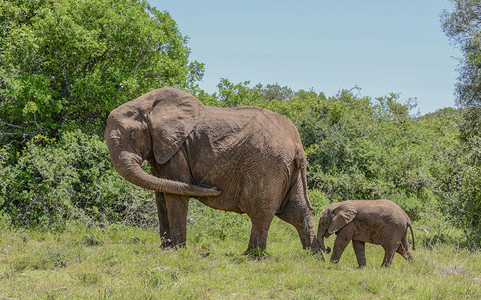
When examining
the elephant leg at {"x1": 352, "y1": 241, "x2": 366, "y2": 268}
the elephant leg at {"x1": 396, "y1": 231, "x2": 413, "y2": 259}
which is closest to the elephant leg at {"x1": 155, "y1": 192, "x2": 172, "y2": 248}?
the elephant leg at {"x1": 352, "y1": 241, "x2": 366, "y2": 268}

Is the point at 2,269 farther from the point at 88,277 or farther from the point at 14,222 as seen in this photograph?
the point at 14,222

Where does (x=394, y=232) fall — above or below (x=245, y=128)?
below

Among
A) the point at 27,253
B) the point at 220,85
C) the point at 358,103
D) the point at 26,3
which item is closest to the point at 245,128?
the point at 27,253

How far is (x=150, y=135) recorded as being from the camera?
28.0ft

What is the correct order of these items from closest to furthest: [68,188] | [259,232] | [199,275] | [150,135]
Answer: [199,275] < [150,135] < [259,232] < [68,188]

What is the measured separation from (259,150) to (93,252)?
3553 millimetres

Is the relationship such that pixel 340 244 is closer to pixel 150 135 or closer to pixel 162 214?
pixel 162 214

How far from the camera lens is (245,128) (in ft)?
28.6

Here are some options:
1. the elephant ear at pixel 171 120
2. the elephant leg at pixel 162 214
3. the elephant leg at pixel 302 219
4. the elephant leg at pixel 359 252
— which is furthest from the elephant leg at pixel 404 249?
the elephant ear at pixel 171 120

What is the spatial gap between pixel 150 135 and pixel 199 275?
2921mm

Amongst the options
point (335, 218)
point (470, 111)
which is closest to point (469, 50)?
point (470, 111)

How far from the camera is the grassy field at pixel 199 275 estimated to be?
621 cm

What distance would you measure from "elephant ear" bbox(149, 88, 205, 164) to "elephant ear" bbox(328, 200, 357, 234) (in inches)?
135

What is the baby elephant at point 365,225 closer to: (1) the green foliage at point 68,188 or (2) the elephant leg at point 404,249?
(2) the elephant leg at point 404,249
